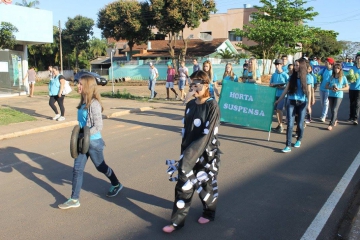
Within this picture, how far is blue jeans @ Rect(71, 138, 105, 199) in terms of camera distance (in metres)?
4.52

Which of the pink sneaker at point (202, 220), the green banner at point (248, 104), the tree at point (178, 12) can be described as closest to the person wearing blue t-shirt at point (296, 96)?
the green banner at point (248, 104)

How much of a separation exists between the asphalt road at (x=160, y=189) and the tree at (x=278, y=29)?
23.7 meters

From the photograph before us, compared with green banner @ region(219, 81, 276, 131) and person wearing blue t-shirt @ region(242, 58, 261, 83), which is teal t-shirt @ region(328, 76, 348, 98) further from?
green banner @ region(219, 81, 276, 131)

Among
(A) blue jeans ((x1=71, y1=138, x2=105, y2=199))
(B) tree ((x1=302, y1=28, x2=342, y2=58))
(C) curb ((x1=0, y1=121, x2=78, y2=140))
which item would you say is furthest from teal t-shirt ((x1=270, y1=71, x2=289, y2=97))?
(B) tree ((x1=302, y1=28, x2=342, y2=58))

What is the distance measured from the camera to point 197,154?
368cm

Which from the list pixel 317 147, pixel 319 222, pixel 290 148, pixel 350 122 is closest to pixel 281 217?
pixel 319 222

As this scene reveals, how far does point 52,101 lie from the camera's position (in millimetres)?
11195

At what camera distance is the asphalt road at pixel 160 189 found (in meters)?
4.06

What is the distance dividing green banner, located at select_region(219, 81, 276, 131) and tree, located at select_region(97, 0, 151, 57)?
31182 mm

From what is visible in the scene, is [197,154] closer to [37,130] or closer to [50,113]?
[37,130]

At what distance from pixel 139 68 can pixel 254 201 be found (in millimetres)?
35752

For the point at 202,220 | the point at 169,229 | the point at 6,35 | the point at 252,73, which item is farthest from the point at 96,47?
the point at 169,229

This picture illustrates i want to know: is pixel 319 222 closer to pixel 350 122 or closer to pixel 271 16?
pixel 350 122

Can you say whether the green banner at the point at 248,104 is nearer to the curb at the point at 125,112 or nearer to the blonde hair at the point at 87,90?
the curb at the point at 125,112
